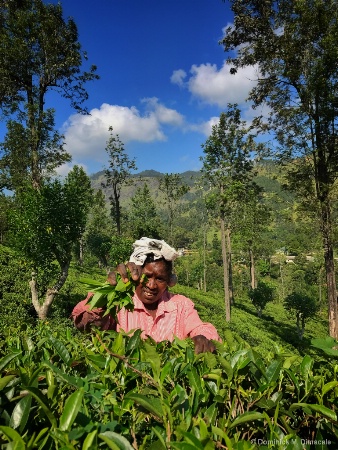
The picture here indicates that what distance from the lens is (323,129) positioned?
34.4ft

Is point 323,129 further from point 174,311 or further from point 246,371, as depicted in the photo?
point 246,371

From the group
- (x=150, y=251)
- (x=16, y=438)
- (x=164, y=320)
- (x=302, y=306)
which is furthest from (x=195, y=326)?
(x=302, y=306)

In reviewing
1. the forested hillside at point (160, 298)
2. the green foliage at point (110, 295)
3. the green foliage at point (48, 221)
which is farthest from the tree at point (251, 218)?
the green foliage at point (110, 295)

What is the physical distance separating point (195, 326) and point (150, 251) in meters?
0.69

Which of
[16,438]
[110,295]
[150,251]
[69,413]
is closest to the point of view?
[16,438]

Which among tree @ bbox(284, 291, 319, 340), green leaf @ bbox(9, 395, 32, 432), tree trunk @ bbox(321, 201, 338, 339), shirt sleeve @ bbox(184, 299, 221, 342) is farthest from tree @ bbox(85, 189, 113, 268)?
green leaf @ bbox(9, 395, 32, 432)

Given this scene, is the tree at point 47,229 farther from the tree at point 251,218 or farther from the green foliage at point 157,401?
the tree at point 251,218

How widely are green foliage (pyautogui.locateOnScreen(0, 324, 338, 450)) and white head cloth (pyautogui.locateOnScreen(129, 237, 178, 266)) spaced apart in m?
1.19

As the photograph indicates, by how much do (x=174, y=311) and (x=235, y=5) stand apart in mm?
11285

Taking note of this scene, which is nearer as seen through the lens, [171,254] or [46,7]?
[171,254]

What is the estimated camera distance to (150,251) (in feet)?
8.68

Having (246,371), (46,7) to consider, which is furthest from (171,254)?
(46,7)

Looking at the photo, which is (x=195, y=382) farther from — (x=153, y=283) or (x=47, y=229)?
(x=47, y=229)

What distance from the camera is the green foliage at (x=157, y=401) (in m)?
0.81
